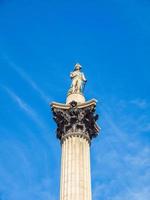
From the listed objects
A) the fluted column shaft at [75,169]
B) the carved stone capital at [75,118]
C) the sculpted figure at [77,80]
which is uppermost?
the sculpted figure at [77,80]

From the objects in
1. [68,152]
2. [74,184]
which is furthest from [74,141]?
[74,184]

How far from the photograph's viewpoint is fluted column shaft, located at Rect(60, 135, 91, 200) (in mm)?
21953

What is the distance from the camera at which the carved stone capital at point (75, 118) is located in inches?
971

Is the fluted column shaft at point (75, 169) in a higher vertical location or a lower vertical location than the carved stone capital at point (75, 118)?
lower

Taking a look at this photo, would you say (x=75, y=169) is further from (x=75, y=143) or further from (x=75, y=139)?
(x=75, y=139)

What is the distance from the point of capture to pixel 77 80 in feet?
91.6

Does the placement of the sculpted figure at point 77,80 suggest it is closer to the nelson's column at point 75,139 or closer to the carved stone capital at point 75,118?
the nelson's column at point 75,139

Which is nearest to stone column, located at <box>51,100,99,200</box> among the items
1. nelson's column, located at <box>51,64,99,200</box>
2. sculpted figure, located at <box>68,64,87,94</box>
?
nelson's column, located at <box>51,64,99,200</box>

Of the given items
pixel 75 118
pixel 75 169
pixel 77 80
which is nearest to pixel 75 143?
pixel 75 118

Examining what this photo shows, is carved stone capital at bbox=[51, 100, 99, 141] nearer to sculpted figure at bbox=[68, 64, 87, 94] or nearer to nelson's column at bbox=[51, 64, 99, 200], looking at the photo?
nelson's column at bbox=[51, 64, 99, 200]

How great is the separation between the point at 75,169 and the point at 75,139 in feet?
6.39

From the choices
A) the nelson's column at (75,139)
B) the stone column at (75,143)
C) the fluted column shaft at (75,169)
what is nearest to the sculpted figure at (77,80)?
the nelson's column at (75,139)

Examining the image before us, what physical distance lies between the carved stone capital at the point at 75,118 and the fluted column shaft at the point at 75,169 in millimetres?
489

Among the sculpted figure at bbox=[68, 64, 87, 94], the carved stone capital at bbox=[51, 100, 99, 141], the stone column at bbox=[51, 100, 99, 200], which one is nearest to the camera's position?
the stone column at bbox=[51, 100, 99, 200]
